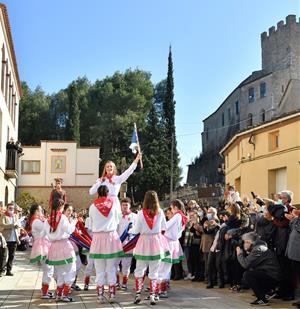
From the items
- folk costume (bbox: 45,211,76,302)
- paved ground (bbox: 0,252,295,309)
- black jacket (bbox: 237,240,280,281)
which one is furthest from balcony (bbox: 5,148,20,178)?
black jacket (bbox: 237,240,280,281)

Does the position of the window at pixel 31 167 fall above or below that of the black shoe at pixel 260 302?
above

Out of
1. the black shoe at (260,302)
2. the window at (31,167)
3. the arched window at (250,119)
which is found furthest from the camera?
the arched window at (250,119)

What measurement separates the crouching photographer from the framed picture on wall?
4079 centimetres

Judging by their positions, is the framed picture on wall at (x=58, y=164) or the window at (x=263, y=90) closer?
the framed picture on wall at (x=58, y=164)

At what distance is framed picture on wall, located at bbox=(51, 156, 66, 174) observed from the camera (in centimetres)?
4981

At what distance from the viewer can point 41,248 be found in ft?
33.6

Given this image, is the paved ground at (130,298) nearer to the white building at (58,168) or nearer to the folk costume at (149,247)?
the folk costume at (149,247)

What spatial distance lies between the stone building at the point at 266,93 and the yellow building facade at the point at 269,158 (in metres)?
24.7

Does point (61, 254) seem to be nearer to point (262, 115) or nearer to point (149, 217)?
point (149, 217)

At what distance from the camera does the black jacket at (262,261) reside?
9852 mm

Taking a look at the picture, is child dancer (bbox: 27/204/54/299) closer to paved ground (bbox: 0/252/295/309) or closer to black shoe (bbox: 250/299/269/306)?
paved ground (bbox: 0/252/295/309)

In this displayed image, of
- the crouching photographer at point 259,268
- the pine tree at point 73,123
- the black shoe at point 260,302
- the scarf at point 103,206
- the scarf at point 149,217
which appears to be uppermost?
the pine tree at point 73,123

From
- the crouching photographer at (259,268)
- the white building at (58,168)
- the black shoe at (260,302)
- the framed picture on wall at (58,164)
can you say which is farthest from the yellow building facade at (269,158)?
the framed picture on wall at (58,164)

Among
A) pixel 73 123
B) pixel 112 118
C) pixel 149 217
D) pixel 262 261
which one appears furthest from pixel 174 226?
pixel 112 118
